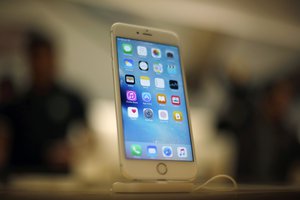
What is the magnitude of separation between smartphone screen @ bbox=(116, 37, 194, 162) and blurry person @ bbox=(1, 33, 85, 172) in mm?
1382

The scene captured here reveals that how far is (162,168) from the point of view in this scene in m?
0.74

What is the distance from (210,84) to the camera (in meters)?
3.80

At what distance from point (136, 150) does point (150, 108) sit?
0.08 m

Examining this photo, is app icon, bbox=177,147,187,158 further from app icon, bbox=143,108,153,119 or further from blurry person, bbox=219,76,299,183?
blurry person, bbox=219,76,299,183

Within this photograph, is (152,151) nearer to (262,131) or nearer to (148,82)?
(148,82)

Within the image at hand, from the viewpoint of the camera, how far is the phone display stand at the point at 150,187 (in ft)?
2.02

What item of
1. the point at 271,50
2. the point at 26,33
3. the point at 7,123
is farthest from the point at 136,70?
the point at 271,50

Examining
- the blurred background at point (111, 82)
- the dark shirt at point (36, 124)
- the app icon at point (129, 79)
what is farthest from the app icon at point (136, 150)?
the dark shirt at point (36, 124)

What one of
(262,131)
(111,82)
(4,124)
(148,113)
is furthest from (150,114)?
(111,82)

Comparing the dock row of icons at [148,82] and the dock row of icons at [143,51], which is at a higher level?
the dock row of icons at [143,51]

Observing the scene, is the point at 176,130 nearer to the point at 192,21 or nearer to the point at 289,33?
the point at 192,21

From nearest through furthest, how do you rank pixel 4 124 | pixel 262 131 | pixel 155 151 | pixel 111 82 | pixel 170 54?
1. pixel 155 151
2. pixel 170 54
3. pixel 4 124
4. pixel 262 131
5. pixel 111 82

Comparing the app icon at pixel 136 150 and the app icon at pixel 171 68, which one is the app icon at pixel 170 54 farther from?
the app icon at pixel 136 150

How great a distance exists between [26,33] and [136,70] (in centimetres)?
244
